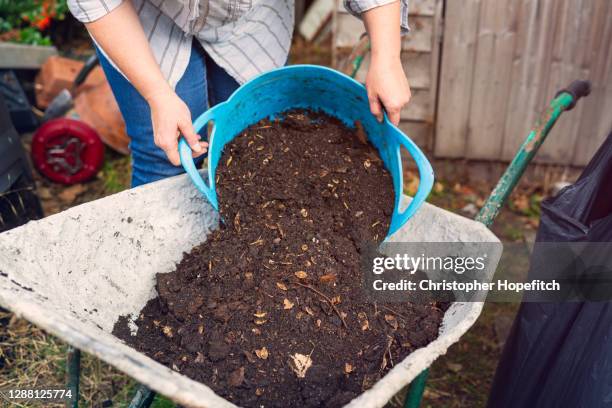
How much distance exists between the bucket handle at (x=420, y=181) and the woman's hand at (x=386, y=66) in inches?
2.4

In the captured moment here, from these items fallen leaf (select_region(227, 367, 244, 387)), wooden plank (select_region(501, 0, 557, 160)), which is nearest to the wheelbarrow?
fallen leaf (select_region(227, 367, 244, 387))

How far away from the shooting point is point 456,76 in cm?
292

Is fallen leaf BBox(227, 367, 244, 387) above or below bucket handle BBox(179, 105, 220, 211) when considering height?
below

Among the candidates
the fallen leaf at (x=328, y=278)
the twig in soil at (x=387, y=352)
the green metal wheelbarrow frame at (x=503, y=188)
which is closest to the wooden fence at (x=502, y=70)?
the green metal wheelbarrow frame at (x=503, y=188)

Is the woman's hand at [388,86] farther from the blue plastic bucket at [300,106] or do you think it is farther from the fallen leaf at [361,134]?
the fallen leaf at [361,134]

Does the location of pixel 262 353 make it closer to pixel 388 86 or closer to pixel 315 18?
pixel 388 86

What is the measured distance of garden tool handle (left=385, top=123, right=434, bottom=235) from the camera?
1291 millimetres

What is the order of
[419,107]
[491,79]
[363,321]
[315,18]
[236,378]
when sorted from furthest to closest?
1. [315,18]
2. [419,107]
3. [491,79]
4. [363,321]
5. [236,378]

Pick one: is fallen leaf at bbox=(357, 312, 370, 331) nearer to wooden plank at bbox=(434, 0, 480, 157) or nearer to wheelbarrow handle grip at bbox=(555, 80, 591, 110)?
wheelbarrow handle grip at bbox=(555, 80, 591, 110)

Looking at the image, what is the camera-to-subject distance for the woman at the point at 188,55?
1351 millimetres

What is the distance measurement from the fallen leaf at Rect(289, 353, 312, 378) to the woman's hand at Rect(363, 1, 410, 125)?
1.92ft

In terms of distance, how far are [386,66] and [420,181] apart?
30 cm

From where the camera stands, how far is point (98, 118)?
10.1 ft

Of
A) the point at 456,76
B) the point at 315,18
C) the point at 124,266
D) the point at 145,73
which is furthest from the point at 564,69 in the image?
the point at 124,266
